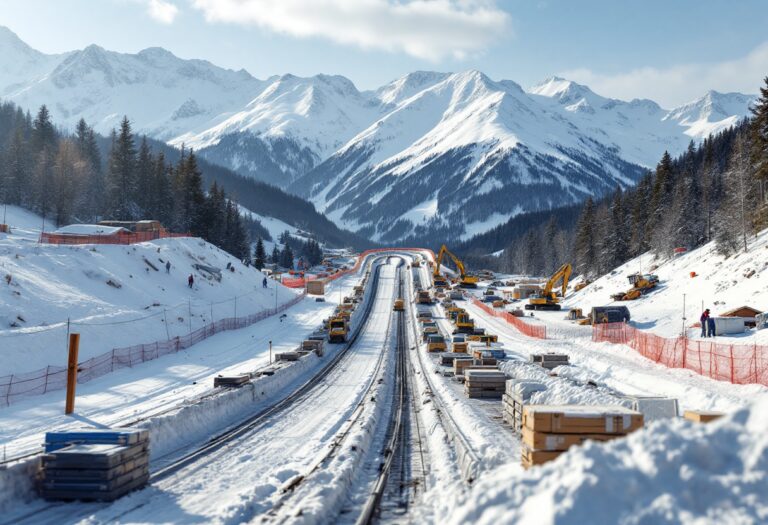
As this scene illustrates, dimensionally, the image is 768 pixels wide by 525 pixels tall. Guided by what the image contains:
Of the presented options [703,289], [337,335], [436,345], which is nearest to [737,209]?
[703,289]

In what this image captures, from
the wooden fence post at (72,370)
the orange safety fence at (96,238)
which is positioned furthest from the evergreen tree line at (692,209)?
the orange safety fence at (96,238)

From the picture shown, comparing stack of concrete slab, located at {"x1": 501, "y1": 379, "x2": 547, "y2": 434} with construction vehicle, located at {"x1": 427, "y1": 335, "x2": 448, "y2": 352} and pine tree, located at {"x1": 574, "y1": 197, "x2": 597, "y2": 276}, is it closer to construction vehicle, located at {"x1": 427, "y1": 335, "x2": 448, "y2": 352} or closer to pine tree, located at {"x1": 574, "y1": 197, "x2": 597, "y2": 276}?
construction vehicle, located at {"x1": 427, "y1": 335, "x2": 448, "y2": 352}

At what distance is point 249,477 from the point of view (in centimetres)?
1630

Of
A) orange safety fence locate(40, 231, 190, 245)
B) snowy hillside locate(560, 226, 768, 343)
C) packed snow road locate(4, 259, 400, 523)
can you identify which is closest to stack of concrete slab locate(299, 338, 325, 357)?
packed snow road locate(4, 259, 400, 523)

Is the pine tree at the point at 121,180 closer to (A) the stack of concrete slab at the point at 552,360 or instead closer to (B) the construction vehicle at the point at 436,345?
(B) the construction vehicle at the point at 436,345

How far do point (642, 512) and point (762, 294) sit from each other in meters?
45.3

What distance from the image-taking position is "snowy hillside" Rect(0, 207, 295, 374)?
1298 inches

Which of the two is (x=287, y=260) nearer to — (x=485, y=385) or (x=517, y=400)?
(x=485, y=385)

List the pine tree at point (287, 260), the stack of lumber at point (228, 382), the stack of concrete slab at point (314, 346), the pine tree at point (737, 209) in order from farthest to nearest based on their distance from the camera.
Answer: the pine tree at point (287, 260), the pine tree at point (737, 209), the stack of concrete slab at point (314, 346), the stack of lumber at point (228, 382)

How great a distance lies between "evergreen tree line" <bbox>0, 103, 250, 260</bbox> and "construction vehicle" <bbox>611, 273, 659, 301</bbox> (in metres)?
59.7

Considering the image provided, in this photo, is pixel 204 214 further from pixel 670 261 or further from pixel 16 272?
pixel 670 261

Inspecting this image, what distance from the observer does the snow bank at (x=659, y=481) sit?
304 inches

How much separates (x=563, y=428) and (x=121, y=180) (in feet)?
293

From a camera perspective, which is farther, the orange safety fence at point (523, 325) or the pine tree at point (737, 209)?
the pine tree at point (737, 209)
